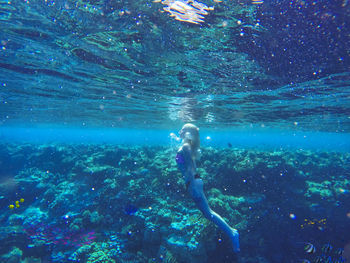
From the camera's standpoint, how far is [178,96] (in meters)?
16.5

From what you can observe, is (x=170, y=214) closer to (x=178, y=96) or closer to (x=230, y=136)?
(x=178, y=96)

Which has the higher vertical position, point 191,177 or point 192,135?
point 192,135

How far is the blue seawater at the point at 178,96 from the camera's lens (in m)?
6.47

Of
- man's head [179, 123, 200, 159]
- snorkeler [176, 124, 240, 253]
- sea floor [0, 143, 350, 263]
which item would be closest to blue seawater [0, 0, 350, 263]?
sea floor [0, 143, 350, 263]

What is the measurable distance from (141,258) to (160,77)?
1004 centimetres

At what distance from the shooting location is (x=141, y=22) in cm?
687

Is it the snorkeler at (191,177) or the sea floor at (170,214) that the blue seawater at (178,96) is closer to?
the sea floor at (170,214)

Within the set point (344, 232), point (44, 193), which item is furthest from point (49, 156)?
point (344, 232)

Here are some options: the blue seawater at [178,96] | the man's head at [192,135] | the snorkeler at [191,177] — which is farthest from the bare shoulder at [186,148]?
the blue seawater at [178,96]

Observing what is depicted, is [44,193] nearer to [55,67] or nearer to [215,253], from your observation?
[55,67]

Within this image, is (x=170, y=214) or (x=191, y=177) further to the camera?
(x=170, y=214)

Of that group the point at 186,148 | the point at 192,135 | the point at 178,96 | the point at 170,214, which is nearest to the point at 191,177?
the point at 186,148

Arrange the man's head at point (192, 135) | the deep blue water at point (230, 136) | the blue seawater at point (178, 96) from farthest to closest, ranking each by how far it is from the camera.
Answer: the deep blue water at point (230, 136), the blue seawater at point (178, 96), the man's head at point (192, 135)

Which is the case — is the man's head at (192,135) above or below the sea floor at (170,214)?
above
